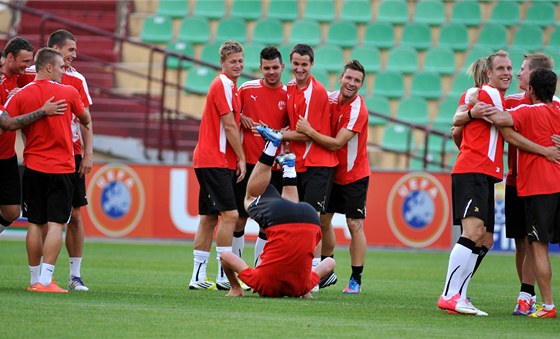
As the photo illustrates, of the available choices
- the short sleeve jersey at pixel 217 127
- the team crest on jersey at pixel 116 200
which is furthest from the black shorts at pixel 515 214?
the team crest on jersey at pixel 116 200

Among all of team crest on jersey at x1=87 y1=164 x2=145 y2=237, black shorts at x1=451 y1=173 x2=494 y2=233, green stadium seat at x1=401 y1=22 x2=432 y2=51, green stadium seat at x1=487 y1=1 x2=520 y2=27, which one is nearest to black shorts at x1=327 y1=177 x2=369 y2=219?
black shorts at x1=451 y1=173 x2=494 y2=233

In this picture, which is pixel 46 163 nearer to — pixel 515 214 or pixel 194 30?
pixel 515 214

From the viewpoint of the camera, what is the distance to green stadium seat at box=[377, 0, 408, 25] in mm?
23453

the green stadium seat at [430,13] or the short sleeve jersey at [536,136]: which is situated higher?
the green stadium seat at [430,13]

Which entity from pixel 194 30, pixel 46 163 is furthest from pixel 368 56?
pixel 46 163

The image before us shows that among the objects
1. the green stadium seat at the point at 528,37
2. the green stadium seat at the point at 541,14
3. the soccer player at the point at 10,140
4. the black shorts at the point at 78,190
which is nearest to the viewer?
the soccer player at the point at 10,140

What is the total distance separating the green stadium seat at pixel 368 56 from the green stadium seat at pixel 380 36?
1.57 ft

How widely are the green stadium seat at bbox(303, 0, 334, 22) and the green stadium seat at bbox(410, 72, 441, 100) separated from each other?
2759 mm

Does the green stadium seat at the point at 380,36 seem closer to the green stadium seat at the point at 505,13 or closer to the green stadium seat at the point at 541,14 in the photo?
the green stadium seat at the point at 505,13

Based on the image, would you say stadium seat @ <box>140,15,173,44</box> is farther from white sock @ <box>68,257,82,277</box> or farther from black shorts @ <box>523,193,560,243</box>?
black shorts @ <box>523,193,560,243</box>

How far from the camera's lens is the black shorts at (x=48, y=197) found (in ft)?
31.9

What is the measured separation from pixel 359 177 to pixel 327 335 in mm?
3975

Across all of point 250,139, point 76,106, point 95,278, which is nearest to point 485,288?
point 250,139

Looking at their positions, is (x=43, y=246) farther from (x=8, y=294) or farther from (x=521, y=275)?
(x=521, y=275)
